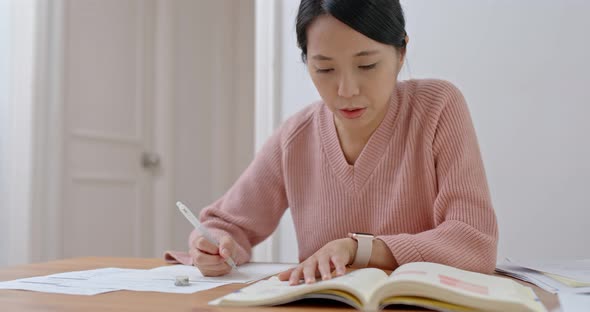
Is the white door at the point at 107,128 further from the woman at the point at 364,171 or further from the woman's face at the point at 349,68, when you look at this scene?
the woman's face at the point at 349,68

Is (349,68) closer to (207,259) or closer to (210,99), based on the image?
(207,259)

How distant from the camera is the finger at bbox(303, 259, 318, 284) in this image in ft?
2.88

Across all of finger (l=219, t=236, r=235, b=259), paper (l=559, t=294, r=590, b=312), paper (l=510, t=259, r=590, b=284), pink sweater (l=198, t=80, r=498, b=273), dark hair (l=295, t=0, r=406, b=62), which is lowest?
paper (l=510, t=259, r=590, b=284)

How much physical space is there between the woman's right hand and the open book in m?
0.32

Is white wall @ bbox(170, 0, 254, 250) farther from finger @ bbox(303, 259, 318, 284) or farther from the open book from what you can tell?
the open book

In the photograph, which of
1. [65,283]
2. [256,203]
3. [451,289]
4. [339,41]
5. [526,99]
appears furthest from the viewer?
[526,99]

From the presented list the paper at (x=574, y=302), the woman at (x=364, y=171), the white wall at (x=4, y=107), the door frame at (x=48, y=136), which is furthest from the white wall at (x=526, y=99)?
the white wall at (x=4, y=107)

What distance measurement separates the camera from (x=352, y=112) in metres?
1.26

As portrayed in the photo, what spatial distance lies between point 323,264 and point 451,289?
0.24 meters

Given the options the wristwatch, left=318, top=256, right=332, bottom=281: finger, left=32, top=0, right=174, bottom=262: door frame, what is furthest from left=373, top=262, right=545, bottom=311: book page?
left=32, top=0, right=174, bottom=262: door frame

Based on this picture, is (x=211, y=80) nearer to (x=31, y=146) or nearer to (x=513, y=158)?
(x=31, y=146)

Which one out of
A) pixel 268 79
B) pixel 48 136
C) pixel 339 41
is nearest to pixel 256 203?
pixel 339 41

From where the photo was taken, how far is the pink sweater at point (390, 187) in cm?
115

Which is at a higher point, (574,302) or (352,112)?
(352,112)
